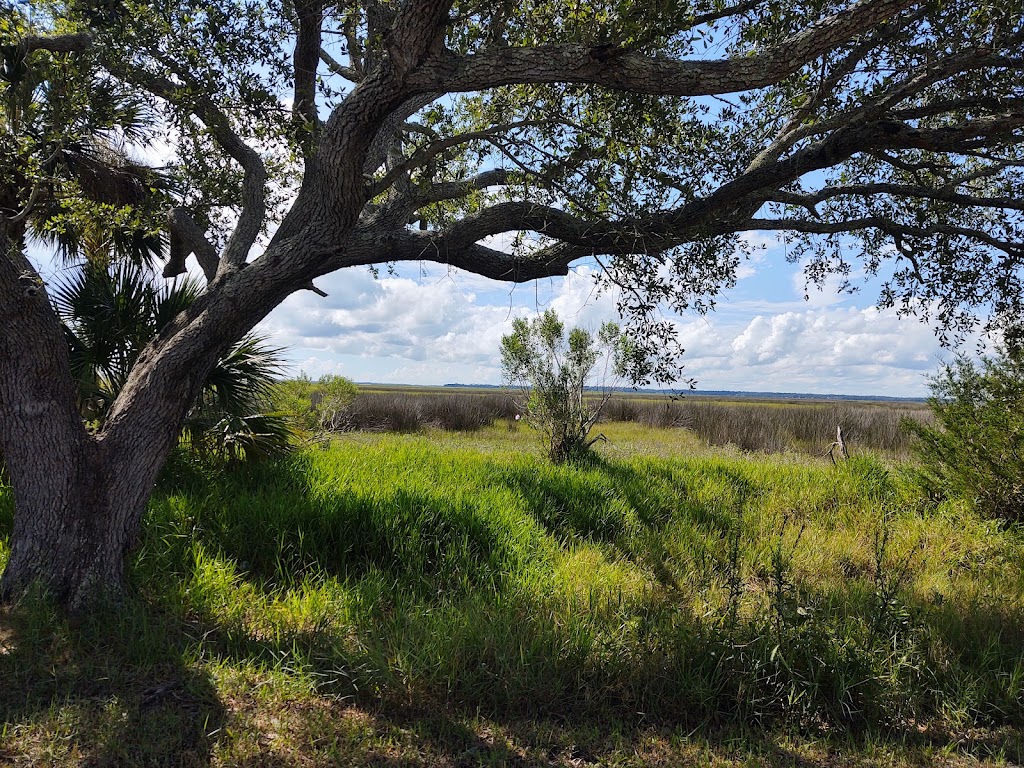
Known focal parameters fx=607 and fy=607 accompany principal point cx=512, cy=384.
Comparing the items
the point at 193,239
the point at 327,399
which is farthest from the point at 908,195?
the point at 327,399

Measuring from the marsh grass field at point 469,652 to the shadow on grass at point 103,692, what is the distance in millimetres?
14

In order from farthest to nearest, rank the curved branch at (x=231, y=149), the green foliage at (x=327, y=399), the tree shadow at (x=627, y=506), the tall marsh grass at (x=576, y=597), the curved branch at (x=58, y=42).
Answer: the green foliage at (x=327, y=399) < the tree shadow at (x=627, y=506) < the curved branch at (x=58, y=42) < the curved branch at (x=231, y=149) < the tall marsh grass at (x=576, y=597)

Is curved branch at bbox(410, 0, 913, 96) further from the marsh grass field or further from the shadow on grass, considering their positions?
the shadow on grass

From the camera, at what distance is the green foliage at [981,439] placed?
7.97 meters

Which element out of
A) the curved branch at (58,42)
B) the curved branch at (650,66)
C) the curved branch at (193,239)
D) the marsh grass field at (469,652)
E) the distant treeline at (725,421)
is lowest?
the marsh grass field at (469,652)

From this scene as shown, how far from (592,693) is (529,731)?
55 centimetres

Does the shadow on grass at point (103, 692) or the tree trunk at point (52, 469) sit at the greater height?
the tree trunk at point (52, 469)

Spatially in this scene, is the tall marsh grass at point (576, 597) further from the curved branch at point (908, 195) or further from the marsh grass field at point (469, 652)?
the curved branch at point (908, 195)

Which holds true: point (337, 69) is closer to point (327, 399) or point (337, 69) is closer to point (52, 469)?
point (52, 469)

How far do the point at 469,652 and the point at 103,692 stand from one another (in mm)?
2115

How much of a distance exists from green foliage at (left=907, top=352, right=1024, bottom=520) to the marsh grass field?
6.15 feet

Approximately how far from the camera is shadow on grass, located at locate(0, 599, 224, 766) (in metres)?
3.02

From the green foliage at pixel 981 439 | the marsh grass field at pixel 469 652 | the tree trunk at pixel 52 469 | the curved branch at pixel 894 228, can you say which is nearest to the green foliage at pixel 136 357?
the marsh grass field at pixel 469 652

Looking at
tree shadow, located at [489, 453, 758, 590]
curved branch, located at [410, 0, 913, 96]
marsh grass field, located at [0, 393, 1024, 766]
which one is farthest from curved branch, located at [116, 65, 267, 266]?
tree shadow, located at [489, 453, 758, 590]
